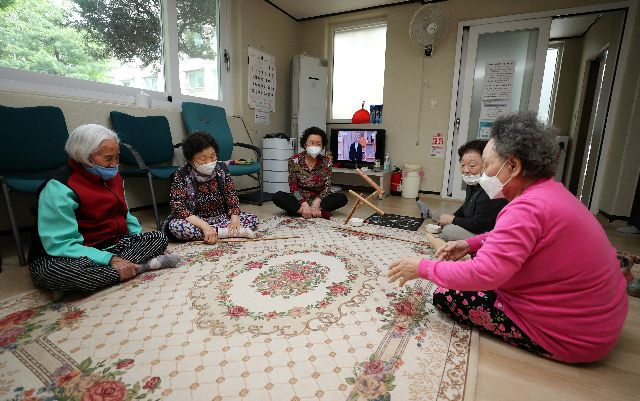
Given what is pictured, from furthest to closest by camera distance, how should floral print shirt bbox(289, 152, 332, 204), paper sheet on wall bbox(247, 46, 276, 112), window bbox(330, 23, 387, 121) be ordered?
window bbox(330, 23, 387, 121), paper sheet on wall bbox(247, 46, 276, 112), floral print shirt bbox(289, 152, 332, 204)

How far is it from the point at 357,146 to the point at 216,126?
6.90ft

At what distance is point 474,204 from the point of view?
7.01 feet

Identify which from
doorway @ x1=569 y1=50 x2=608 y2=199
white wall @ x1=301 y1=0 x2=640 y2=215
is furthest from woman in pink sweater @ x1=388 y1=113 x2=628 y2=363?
doorway @ x1=569 y1=50 x2=608 y2=199

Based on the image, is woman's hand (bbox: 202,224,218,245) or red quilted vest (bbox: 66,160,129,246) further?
woman's hand (bbox: 202,224,218,245)

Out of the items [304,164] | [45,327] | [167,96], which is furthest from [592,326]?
[167,96]

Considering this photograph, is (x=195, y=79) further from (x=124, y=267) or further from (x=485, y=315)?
(x=485, y=315)

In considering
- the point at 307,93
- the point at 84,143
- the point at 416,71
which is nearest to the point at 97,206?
the point at 84,143

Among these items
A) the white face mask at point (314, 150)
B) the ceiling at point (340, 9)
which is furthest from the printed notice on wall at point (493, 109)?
the white face mask at point (314, 150)

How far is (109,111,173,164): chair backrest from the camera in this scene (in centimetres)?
267

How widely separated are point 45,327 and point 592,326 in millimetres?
1908

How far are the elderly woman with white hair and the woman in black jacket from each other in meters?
1.88

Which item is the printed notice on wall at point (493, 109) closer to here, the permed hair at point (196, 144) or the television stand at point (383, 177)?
the television stand at point (383, 177)

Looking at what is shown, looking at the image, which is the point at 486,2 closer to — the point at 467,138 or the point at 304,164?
the point at 467,138

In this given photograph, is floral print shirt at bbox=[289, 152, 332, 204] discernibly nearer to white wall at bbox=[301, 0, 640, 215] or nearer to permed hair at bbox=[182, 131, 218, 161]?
permed hair at bbox=[182, 131, 218, 161]
